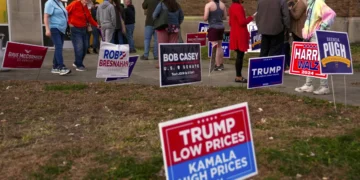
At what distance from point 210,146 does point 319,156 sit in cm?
219

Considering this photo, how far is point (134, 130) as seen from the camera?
247 inches

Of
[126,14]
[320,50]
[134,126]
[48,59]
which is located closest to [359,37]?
[126,14]

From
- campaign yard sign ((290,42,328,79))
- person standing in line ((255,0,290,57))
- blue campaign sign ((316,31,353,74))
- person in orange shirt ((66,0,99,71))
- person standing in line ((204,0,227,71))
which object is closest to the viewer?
blue campaign sign ((316,31,353,74))

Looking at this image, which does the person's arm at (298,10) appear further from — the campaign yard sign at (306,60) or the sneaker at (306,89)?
the campaign yard sign at (306,60)

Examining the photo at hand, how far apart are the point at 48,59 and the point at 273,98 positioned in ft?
24.9

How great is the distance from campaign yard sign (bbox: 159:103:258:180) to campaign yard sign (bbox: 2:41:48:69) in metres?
6.37

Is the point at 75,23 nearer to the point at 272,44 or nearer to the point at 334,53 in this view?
the point at 272,44

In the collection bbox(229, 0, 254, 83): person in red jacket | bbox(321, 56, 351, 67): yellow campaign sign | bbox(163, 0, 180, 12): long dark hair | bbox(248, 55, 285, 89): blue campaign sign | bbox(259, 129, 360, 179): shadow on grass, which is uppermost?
bbox(163, 0, 180, 12): long dark hair

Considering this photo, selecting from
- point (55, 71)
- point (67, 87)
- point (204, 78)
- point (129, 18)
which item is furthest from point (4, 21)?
point (204, 78)

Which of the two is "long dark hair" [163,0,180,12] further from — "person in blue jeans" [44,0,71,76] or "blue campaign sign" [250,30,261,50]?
"blue campaign sign" [250,30,261,50]

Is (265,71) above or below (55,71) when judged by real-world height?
above

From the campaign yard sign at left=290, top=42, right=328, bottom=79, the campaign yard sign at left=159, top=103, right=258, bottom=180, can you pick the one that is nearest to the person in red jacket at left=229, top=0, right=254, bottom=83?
the campaign yard sign at left=290, top=42, right=328, bottom=79

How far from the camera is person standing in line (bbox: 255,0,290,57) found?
958cm

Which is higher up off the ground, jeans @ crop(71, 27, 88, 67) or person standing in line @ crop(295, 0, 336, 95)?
person standing in line @ crop(295, 0, 336, 95)
